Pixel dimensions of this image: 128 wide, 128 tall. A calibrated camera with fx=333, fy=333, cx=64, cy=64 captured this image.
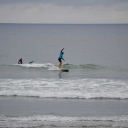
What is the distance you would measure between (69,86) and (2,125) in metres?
7.89

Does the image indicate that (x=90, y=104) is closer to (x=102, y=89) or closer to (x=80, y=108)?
(x=80, y=108)

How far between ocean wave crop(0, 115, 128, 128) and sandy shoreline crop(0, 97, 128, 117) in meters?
0.66

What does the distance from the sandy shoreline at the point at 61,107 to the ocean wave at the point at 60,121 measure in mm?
656

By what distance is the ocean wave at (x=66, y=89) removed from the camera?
1709cm

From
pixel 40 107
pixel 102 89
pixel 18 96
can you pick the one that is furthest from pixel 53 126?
pixel 102 89

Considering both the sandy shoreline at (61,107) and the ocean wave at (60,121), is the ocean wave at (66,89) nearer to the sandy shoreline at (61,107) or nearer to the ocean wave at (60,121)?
the sandy shoreline at (61,107)

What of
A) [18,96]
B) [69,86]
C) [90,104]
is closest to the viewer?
[90,104]

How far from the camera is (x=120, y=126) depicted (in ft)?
39.8

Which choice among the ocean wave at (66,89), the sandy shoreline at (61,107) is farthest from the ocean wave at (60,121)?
the ocean wave at (66,89)

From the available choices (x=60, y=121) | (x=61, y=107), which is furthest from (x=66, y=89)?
→ (x=60, y=121)

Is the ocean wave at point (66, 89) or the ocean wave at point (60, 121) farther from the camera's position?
the ocean wave at point (66, 89)

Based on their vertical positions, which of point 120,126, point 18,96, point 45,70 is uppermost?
point 45,70

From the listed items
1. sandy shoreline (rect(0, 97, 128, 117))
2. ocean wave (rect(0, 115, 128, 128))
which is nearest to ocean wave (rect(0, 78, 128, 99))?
sandy shoreline (rect(0, 97, 128, 117))

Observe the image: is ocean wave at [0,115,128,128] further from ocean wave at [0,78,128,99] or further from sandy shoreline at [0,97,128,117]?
ocean wave at [0,78,128,99]
